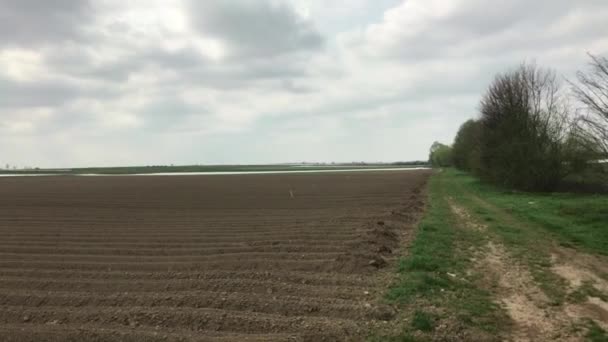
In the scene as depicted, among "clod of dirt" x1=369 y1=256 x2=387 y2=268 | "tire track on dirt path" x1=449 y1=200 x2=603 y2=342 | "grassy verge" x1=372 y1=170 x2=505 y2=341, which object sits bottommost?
Result: "tire track on dirt path" x1=449 y1=200 x2=603 y2=342

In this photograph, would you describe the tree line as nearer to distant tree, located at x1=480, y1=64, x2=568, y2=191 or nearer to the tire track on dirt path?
distant tree, located at x1=480, y1=64, x2=568, y2=191

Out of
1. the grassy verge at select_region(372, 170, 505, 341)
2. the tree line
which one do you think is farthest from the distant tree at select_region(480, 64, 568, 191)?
the grassy verge at select_region(372, 170, 505, 341)

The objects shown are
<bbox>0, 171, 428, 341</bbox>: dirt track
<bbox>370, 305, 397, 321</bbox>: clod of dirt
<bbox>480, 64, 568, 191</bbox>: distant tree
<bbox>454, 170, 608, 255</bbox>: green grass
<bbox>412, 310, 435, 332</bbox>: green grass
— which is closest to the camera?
<bbox>412, 310, 435, 332</bbox>: green grass

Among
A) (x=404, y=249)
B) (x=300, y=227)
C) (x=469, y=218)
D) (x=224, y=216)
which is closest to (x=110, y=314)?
(x=404, y=249)

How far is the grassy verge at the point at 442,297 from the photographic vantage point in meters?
5.69

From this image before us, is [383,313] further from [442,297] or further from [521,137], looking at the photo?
[521,137]

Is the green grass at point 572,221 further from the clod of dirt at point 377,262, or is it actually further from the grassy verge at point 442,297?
the clod of dirt at point 377,262

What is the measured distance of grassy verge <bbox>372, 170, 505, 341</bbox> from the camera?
5.69 meters

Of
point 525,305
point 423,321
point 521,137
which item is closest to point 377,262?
point 525,305

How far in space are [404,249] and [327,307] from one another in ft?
16.7

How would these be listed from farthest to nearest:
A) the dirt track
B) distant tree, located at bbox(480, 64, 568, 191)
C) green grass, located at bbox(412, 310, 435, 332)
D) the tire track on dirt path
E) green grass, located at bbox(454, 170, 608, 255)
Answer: distant tree, located at bbox(480, 64, 568, 191) < green grass, located at bbox(454, 170, 608, 255) < the dirt track < green grass, located at bbox(412, 310, 435, 332) < the tire track on dirt path

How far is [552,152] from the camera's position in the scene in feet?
104

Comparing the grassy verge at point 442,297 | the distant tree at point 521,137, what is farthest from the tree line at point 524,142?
the grassy verge at point 442,297

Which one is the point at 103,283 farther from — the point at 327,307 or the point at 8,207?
the point at 8,207
